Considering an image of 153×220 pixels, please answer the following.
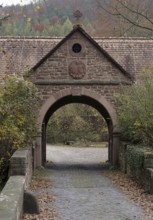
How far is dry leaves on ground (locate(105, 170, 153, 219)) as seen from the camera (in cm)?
1091

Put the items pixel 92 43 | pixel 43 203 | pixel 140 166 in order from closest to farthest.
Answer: pixel 43 203 < pixel 140 166 < pixel 92 43

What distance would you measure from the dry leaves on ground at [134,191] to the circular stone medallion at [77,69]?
482cm

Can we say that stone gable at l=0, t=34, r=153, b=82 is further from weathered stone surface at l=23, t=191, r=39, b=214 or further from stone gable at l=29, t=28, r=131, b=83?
weathered stone surface at l=23, t=191, r=39, b=214

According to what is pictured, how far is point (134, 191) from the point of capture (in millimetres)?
13453

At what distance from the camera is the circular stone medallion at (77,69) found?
20.8 meters

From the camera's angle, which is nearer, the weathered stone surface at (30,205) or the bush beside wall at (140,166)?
the weathered stone surface at (30,205)

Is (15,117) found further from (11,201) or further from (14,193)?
(11,201)

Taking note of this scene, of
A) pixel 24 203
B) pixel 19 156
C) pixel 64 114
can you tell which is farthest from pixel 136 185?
pixel 64 114

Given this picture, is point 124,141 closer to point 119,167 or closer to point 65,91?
point 119,167

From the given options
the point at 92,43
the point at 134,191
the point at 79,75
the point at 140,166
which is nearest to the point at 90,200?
the point at 134,191

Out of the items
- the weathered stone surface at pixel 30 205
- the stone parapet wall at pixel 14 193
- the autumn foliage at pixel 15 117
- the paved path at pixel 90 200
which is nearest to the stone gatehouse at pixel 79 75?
the autumn foliage at pixel 15 117

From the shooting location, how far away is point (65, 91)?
814 inches

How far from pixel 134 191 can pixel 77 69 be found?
8.60m

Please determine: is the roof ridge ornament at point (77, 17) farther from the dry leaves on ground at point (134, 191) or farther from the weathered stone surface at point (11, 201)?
the weathered stone surface at point (11, 201)
